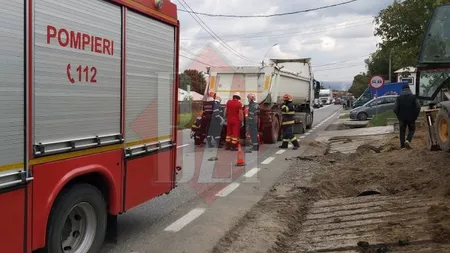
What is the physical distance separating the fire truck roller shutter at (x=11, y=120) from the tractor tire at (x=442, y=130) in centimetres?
724

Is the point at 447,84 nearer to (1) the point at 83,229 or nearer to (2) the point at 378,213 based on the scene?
(2) the point at 378,213

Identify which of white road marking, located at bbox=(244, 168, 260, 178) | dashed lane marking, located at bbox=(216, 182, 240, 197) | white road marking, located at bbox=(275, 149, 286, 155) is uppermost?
white road marking, located at bbox=(275, 149, 286, 155)

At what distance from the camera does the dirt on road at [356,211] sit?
5016mm

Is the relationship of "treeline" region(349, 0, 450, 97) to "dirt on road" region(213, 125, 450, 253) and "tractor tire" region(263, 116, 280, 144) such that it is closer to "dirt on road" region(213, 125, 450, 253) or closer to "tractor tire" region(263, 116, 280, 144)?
"tractor tire" region(263, 116, 280, 144)

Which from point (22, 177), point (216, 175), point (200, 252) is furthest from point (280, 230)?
point (216, 175)

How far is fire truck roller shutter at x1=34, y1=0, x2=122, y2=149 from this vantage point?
3.60 m

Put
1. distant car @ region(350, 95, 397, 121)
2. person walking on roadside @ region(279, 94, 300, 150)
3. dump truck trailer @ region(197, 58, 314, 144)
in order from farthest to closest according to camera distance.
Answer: distant car @ region(350, 95, 397, 121) → dump truck trailer @ region(197, 58, 314, 144) → person walking on roadside @ region(279, 94, 300, 150)

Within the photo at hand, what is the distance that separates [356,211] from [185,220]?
2.30 metres

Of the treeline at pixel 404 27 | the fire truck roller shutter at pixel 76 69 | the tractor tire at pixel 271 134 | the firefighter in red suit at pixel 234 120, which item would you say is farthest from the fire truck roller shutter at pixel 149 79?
the treeline at pixel 404 27

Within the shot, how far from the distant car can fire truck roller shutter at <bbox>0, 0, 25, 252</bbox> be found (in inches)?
998

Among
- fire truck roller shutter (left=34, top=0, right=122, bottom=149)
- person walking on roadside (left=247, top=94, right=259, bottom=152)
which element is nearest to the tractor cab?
fire truck roller shutter (left=34, top=0, right=122, bottom=149)

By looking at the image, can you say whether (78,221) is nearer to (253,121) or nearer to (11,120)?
(11,120)

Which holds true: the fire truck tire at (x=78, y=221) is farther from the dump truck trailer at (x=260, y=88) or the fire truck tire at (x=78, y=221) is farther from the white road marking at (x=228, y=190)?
the dump truck trailer at (x=260, y=88)

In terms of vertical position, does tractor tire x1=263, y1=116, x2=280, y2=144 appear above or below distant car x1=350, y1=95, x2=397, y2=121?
below
